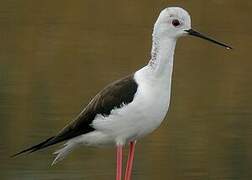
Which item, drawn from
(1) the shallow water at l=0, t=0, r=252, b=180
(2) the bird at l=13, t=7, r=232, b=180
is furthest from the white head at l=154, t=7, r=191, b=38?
(1) the shallow water at l=0, t=0, r=252, b=180

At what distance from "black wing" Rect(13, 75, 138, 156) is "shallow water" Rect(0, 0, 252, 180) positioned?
46.4 inches

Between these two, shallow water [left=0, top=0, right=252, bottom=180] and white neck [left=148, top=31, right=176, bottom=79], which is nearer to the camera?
white neck [left=148, top=31, right=176, bottom=79]

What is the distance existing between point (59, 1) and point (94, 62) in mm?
986

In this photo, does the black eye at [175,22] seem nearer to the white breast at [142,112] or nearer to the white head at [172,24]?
the white head at [172,24]

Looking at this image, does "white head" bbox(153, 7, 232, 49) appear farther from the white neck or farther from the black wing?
the black wing

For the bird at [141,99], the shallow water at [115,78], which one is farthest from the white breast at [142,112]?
the shallow water at [115,78]

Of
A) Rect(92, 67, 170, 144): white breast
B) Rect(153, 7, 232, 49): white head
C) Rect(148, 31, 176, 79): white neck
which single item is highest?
Rect(153, 7, 232, 49): white head

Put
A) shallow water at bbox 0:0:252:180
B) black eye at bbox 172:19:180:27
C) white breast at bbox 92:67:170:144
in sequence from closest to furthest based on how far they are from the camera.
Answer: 1. white breast at bbox 92:67:170:144
2. black eye at bbox 172:19:180:27
3. shallow water at bbox 0:0:252:180

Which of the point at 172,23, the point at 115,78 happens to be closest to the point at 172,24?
the point at 172,23

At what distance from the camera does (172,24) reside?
6621mm

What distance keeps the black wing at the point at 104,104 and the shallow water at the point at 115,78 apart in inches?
46.4

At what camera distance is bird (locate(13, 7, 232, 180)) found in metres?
6.54

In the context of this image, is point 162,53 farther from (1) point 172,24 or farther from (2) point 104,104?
(2) point 104,104

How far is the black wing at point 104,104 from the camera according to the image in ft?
21.7
